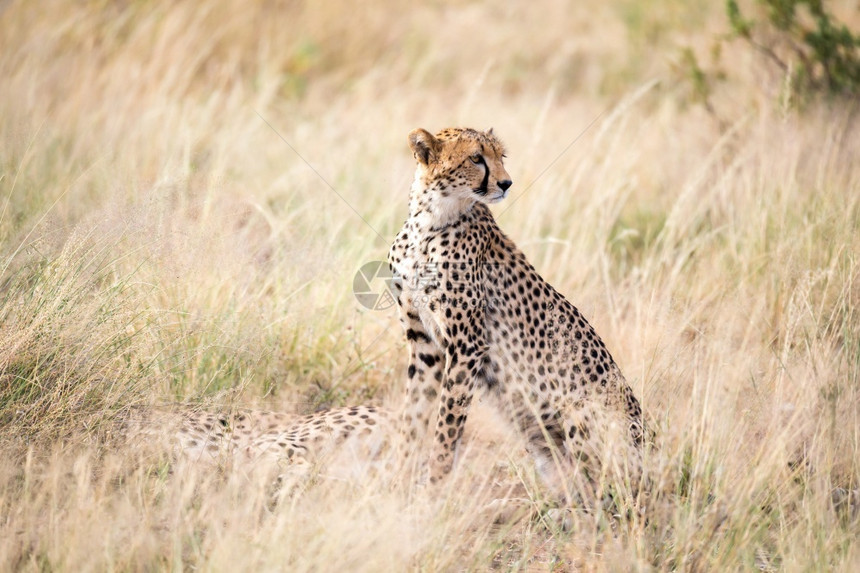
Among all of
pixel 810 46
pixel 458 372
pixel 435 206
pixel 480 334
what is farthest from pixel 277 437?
pixel 810 46

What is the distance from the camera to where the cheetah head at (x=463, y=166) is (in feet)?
10.0

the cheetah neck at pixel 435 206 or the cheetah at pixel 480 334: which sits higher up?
the cheetah neck at pixel 435 206

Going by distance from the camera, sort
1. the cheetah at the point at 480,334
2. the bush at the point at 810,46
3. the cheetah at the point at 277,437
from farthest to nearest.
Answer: the bush at the point at 810,46 → the cheetah at the point at 480,334 → the cheetah at the point at 277,437

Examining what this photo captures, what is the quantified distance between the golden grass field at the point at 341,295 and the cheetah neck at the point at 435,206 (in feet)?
2.45

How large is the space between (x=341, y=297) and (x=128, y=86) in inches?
118

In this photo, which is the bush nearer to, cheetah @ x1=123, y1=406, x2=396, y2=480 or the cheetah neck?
the cheetah neck

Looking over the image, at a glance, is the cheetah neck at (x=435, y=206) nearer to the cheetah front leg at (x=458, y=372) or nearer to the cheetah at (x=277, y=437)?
the cheetah front leg at (x=458, y=372)

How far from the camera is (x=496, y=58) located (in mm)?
8422

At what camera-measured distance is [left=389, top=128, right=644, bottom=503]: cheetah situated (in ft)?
9.84

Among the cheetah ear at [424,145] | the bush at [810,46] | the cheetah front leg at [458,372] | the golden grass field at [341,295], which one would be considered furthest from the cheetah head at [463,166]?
the bush at [810,46]

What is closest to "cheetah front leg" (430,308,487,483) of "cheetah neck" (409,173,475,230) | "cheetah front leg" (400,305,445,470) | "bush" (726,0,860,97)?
"cheetah front leg" (400,305,445,470)

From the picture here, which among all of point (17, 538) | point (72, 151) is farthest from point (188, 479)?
point (72, 151)

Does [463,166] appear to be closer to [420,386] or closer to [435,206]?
[435,206]

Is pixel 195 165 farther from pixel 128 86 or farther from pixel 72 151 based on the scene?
pixel 128 86
